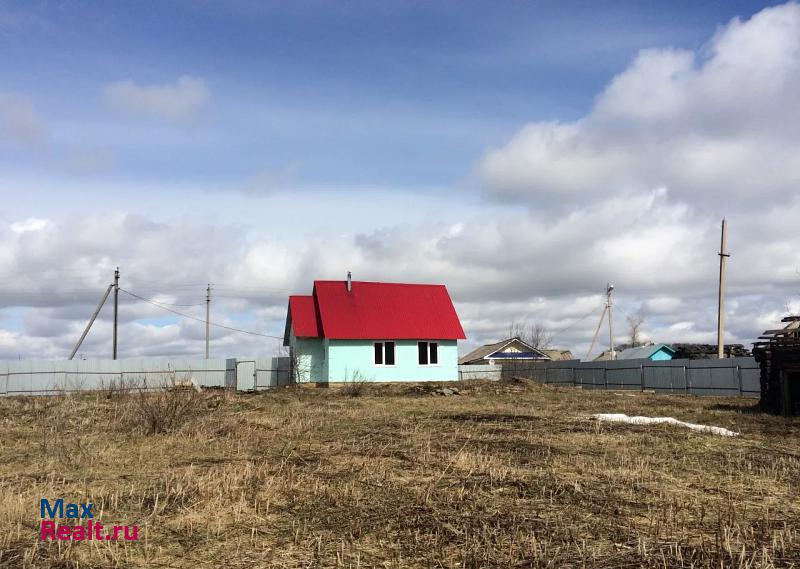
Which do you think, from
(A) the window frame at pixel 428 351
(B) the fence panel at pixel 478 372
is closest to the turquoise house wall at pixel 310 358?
(A) the window frame at pixel 428 351

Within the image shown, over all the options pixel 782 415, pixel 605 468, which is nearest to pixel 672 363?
pixel 782 415

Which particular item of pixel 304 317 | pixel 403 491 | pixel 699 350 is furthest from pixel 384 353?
pixel 403 491

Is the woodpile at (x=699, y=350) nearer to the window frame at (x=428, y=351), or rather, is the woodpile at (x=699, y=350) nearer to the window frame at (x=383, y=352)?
the window frame at (x=428, y=351)

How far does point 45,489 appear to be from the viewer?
8320mm

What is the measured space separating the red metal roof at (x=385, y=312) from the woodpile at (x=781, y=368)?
19.3m

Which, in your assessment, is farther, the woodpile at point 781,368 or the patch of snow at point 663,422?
the woodpile at point 781,368

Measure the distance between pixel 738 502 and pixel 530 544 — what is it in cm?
325

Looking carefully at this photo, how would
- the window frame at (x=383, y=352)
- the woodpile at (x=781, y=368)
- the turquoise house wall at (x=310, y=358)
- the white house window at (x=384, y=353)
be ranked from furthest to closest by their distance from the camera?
1. the turquoise house wall at (x=310, y=358)
2. the white house window at (x=384, y=353)
3. the window frame at (x=383, y=352)
4. the woodpile at (x=781, y=368)

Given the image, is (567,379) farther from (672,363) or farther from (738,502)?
(738,502)

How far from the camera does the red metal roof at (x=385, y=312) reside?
3597 cm

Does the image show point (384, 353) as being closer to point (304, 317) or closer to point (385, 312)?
point (385, 312)

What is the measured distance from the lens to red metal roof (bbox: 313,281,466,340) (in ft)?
118

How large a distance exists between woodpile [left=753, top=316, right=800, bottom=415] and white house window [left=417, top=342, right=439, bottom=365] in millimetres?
19420

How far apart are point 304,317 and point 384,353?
497 centimetres
